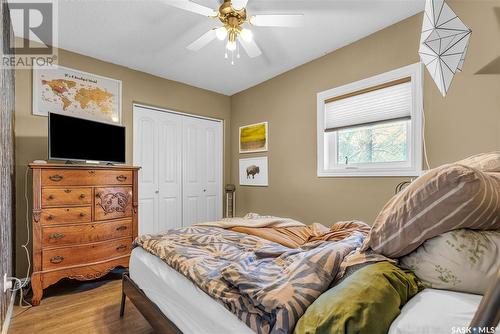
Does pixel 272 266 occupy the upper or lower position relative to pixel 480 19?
lower

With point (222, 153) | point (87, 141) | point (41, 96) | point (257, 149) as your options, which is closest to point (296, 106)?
point (257, 149)

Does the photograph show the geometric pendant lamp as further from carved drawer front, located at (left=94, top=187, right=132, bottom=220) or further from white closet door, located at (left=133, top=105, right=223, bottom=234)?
white closet door, located at (left=133, top=105, right=223, bottom=234)

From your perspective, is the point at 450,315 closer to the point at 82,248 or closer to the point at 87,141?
the point at 82,248

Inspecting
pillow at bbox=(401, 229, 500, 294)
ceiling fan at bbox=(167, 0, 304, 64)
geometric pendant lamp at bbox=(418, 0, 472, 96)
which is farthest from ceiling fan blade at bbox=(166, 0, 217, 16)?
pillow at bbox=(401, 229, 500, 294)

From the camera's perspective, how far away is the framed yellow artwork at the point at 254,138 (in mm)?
3934

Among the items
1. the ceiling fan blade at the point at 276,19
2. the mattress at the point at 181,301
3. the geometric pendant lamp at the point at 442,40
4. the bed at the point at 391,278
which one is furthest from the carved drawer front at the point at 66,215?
the geometric pendant lamp at the point at 442,40

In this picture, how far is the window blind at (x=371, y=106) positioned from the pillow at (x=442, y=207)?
6.04ft

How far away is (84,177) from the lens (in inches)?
101

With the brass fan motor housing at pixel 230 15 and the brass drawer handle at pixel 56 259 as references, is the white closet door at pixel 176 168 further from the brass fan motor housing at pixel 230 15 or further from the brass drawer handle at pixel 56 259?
the brass fan motor housing at pixel 230 15

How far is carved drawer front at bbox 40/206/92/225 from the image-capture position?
234 centimetres

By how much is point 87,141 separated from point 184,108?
5.26 feet

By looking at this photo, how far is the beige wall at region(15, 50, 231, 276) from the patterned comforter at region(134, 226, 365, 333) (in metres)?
2.11

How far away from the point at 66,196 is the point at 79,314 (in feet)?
3.51

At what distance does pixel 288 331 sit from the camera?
2.67 feet
